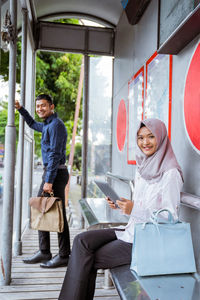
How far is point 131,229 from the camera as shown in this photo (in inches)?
74.3

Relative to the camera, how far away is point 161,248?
1480 mm

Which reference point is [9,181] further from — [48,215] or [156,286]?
[156,286]

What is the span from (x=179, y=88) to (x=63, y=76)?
306 inches

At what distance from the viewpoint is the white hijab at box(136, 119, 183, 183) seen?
1821 mm

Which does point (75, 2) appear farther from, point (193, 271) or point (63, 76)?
point (63, 76)

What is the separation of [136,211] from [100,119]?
316 centimetres

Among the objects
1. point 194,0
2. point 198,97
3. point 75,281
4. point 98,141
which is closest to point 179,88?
point 198,97

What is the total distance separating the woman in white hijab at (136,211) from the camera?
1.72 m

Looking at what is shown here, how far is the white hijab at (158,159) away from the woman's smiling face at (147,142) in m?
0.04

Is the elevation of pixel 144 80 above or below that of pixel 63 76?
below

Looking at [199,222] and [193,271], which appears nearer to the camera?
[193,271]

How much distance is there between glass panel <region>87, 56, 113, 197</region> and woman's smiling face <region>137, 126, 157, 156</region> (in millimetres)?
2830

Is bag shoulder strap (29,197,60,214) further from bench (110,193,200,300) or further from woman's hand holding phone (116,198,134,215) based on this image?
bench (110,193,200,300)

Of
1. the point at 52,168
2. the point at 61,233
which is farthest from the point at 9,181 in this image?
the point at 61,233
